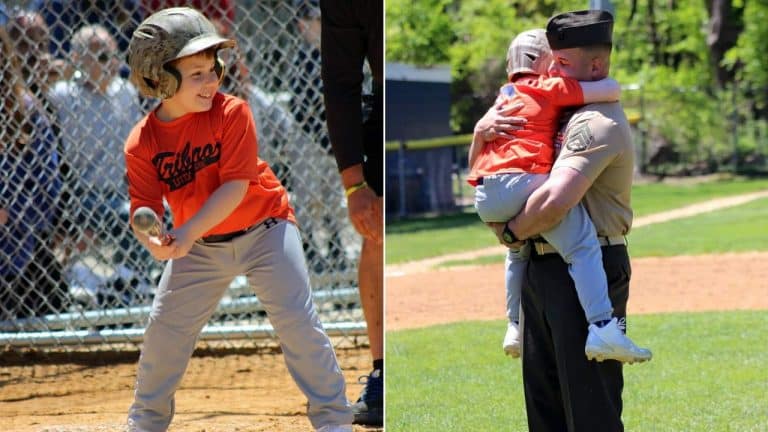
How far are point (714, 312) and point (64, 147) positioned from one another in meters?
4.78

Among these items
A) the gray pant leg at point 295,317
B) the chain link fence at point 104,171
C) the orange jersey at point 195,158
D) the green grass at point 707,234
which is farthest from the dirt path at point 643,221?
the orange jersey at point 195,158

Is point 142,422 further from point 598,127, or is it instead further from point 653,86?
point 653,86

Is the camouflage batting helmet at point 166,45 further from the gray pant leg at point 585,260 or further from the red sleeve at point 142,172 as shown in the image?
the gray pant leg at point 585,260

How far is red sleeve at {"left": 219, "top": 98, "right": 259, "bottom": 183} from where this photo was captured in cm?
398

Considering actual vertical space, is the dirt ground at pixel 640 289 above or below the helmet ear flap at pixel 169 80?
below

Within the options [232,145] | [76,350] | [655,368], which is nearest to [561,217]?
[232,145]

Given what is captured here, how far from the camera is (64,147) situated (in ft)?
23.0

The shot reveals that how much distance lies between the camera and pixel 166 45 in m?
3.92

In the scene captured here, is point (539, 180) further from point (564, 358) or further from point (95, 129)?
point (95, 129)

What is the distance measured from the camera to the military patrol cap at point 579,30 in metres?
3.31

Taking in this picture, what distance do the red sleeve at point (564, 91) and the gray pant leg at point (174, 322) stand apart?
134cm

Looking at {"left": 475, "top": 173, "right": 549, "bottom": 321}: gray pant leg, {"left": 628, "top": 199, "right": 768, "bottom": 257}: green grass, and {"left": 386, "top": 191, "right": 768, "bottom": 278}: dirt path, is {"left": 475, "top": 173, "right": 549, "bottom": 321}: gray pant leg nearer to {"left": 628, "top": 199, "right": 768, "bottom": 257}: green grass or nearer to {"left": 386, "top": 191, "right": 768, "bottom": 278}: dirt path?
{"left": 386, "top": 191, "right": 768, "bottom": 278}: dirt path

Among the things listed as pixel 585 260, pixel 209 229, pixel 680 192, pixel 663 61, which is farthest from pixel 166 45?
pixel 663 61

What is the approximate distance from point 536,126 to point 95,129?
4.30 metres
